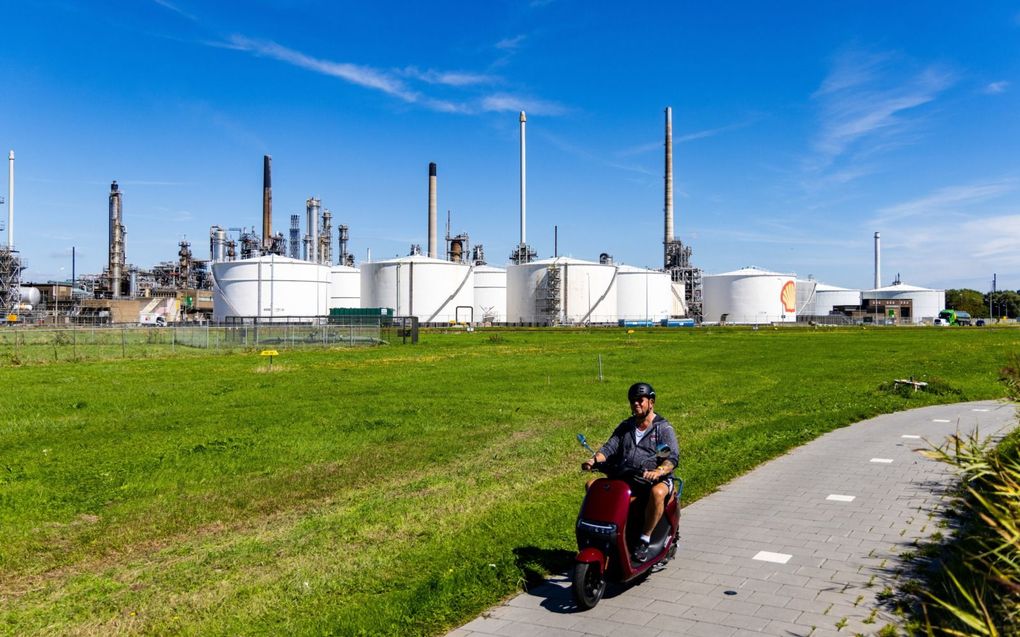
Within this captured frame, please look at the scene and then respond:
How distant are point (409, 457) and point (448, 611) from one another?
23.5 feet

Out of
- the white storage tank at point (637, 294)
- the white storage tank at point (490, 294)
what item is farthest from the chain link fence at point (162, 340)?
the white storage tank at point (637, 294)

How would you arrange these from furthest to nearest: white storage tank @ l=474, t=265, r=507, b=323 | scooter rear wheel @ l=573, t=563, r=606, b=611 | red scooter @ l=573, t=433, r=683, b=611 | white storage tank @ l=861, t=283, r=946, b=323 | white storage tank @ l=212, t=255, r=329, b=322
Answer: white storage tank @ l=861, t=283, r=946, b=323, white storage tank @ l=474, t=265, r=507, b=323, white storage tank @ l=212, t=255, r=329, b=322, red scooter @ l=573, t=433, r=683, b=611, scooter rear wheel @ l=573, t=563, r=606, b=611

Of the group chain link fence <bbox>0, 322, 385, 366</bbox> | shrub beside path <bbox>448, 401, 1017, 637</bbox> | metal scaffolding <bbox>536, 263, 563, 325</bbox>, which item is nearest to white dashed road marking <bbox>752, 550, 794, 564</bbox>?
shrub beside path <bbox>448, 401, 1017, 637</bbox>

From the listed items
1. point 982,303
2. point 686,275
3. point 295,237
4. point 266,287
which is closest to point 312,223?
point 295,237

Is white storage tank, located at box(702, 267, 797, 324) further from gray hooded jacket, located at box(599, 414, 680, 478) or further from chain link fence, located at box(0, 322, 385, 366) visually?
gray hooded jacket, located at box(599, 414, 680, 478)

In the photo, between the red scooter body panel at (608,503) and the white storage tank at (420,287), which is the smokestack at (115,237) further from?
the red scooter body panel at (608,503)

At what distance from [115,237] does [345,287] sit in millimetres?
31005

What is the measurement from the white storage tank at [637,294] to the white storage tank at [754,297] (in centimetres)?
1324

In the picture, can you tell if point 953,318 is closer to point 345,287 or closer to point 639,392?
point 345,287

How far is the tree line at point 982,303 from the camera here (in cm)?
16938

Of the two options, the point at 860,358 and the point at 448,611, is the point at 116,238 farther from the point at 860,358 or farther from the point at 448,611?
the point at 448,611

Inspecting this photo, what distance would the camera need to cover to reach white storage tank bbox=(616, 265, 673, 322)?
116 meters

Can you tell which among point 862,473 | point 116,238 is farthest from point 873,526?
point 116,238

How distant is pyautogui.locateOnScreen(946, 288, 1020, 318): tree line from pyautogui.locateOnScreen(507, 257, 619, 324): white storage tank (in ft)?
330
